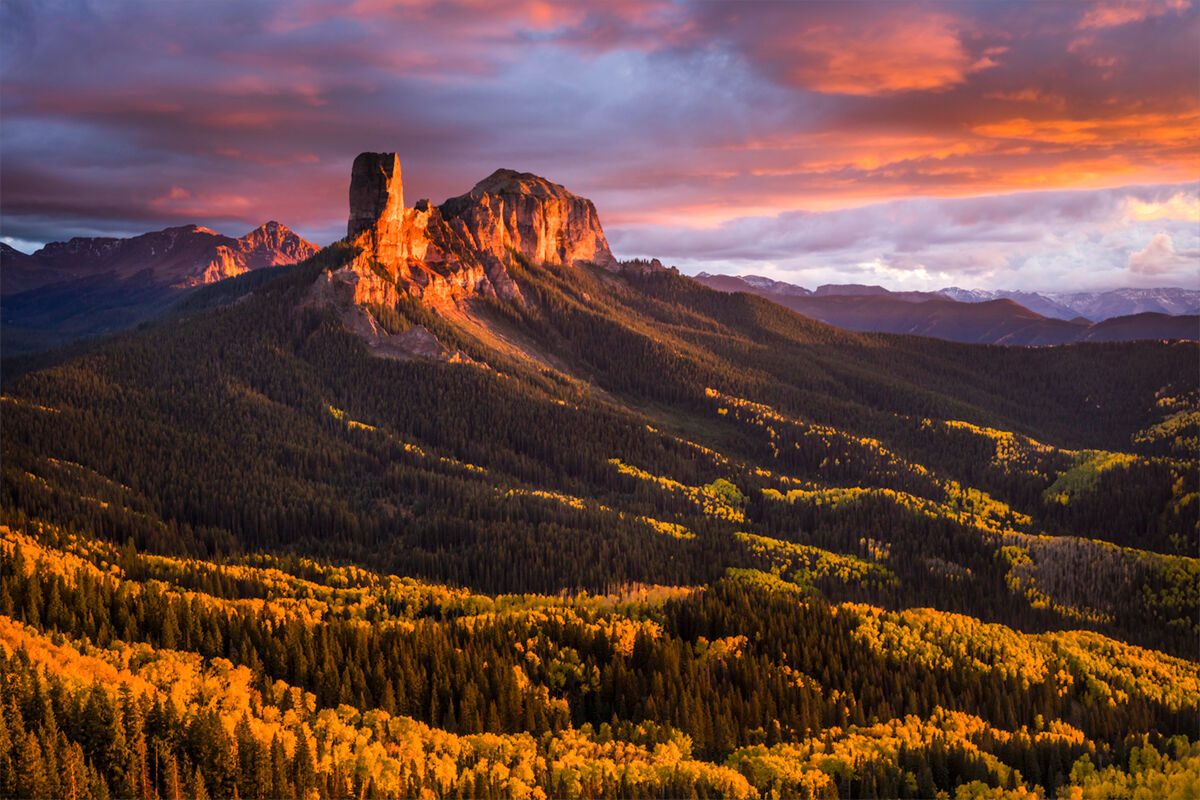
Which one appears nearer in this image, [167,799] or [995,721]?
[167,799]

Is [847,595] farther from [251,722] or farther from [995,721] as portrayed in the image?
[251,722]

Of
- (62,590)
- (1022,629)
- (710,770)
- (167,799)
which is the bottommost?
(1022,629)

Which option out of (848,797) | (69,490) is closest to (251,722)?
(848,797)

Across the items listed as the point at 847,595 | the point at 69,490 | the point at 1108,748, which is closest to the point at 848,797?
the point at 1108,748

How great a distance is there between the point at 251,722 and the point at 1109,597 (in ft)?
652

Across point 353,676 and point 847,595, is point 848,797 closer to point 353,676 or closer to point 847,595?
point 353,676

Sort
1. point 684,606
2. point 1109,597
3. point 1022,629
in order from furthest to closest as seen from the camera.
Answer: point 1109,597, point 1022,629, point 684,606

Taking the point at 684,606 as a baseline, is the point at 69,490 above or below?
above

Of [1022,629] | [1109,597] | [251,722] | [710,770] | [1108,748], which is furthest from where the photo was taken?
[1109,597]

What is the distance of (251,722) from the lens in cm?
8538

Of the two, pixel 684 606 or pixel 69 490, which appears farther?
pixel 69 490

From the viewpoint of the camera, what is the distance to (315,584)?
527 ft

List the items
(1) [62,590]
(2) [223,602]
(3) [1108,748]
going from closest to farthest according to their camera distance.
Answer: (3) [1108,748] → (1) [62,590] → (2) [223,602]

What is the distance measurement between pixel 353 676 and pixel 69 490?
11943 centimetres
